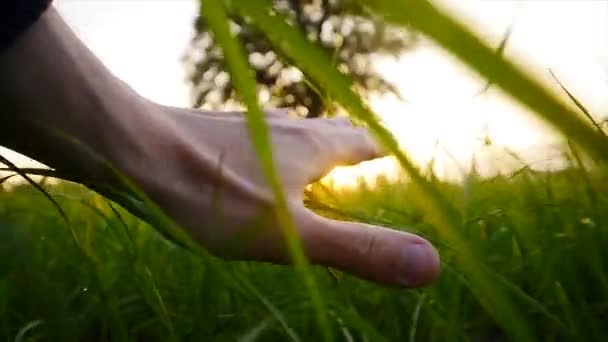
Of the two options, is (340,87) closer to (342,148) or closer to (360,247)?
(360,247)

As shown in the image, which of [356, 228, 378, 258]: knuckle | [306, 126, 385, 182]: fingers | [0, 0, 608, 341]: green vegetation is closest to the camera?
[0, 0, 608, 341]: green vegetation

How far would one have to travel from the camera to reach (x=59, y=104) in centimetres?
105

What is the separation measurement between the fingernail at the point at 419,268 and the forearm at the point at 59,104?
410 millimetres

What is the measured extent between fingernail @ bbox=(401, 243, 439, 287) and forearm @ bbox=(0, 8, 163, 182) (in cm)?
41

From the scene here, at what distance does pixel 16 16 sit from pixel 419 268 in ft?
1.98

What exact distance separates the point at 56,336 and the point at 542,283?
710 millimetres

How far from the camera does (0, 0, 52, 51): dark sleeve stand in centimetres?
92

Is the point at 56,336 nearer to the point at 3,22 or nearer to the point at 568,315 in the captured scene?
the point at 3,22

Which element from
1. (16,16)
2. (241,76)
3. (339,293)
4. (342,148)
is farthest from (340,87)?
(342,148)

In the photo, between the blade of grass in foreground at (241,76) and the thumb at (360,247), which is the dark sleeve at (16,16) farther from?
the blade of grass in foreground at (241,76)

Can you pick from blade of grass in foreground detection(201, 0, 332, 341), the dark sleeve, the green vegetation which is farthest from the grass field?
blade of grass in foreground detection(201, 0, 332, 341)

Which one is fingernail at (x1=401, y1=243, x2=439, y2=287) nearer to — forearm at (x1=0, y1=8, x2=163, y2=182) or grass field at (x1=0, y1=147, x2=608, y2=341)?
grass field at (x1=0, y1=147, x2=608, y2=341)

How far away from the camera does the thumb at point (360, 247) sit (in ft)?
3.70

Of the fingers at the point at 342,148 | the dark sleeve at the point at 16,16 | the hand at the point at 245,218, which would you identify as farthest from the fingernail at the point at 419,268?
the dark sleeve at the point at 16,16
